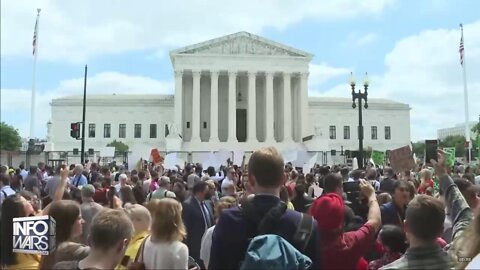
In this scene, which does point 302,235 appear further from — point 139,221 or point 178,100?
point 178,100

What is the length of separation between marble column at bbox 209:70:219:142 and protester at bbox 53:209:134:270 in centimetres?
6696

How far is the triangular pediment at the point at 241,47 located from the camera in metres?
71.3

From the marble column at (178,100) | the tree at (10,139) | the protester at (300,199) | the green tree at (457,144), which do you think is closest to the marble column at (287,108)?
the marble column at (178,100)

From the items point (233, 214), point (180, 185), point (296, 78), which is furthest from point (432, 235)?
point (296, 78)

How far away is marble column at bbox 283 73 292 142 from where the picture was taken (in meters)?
72.7

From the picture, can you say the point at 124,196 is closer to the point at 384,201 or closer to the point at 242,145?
the point at 384,201

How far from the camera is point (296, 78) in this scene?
7494cm

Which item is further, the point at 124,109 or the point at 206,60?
the point at 124,109

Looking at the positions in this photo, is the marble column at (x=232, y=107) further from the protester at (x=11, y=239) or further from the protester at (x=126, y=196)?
the protester at (x=11, y=239)

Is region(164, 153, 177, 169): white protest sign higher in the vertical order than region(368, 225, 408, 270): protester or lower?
higher

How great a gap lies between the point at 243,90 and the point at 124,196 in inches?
2738

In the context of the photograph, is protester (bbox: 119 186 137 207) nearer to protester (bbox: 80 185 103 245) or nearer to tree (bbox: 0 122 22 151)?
protester (bbox: 80 185 103 245)

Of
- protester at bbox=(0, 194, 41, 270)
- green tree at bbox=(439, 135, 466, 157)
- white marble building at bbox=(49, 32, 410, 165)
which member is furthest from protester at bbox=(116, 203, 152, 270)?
green tree at bbox=(439, 135, 466, 157)

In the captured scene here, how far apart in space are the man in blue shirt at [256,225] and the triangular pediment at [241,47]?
6837 centimetres
